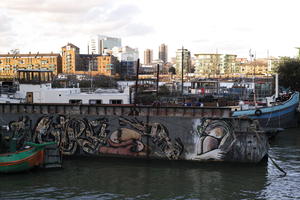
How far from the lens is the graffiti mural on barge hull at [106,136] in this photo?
2856cm

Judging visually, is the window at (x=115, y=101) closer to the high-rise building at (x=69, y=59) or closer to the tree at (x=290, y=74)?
the tree at (x=290, y=74)

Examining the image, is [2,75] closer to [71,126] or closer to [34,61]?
[34,61]

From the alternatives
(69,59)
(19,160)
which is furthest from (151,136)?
(69,59)

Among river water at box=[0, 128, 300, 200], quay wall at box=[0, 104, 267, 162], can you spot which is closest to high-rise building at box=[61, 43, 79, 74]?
quay wall at box=[0, 104, 267, 162]

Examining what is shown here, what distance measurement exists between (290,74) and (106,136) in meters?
49.5

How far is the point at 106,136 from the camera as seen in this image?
29594 mm

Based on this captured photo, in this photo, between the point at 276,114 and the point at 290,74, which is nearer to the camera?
the point at 276,114

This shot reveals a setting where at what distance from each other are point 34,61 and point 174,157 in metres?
154

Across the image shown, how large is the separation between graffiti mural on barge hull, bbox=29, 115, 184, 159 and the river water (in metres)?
0.93

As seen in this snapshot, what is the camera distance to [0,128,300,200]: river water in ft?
70.2

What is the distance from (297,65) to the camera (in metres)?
67.4

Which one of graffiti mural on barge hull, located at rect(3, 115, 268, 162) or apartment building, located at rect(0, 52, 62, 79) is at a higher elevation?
apartment building, located at rect(0, 52, 62, 79)

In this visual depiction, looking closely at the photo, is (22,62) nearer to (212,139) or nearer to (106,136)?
(106,136)

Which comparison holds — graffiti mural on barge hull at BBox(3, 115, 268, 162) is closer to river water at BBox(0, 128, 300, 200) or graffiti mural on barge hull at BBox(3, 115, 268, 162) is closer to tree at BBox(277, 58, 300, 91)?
river water at BBox(0, 128, 300, 200)
